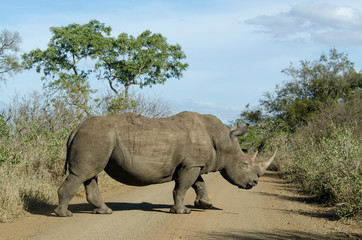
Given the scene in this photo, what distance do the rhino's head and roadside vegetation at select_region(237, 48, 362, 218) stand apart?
162 cm

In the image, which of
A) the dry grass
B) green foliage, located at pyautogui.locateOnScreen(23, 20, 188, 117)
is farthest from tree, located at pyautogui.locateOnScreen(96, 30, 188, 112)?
the dry grass

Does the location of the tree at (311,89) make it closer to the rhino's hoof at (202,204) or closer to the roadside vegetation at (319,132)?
the roadside vegetation at (319,132)

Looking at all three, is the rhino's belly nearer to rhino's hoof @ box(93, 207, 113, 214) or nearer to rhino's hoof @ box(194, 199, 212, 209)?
rhino's hoof @ box(93, 207, 113, 214)

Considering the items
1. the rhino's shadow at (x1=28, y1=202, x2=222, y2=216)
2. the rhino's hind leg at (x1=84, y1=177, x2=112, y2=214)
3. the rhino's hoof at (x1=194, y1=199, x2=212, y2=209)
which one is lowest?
the rhino's shadow at (x1=28, y1=202, x2=222, y2=216)

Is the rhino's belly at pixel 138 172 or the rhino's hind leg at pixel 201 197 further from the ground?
the rhino's belly at pixel 138 172

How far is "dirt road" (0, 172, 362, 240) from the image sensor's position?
7.66 metres

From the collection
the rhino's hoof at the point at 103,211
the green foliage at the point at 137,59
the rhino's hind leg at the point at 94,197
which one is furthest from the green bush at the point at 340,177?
the green foliage at the point at 137,59

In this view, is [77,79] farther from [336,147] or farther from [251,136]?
[336,147]

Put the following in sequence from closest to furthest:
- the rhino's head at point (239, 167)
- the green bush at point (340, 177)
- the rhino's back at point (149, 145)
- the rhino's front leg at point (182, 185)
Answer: the green bush at point (340, 177) → the rhino's back at point (149, 145) → the rhino's front leg at point (182, 185) → the rhino's head at point (239, 167)

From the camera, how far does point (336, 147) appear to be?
1071 centimetres

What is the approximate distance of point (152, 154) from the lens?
379 inches

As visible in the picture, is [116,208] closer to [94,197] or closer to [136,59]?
[94,197]

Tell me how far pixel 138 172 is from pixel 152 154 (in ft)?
1.41

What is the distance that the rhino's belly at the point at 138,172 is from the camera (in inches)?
374
